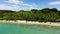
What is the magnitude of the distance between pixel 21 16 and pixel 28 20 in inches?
323

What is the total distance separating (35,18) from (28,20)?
2.90 meters

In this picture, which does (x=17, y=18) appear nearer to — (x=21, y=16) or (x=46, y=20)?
(x=21, y=16)

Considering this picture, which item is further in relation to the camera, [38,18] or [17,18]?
[17,18]

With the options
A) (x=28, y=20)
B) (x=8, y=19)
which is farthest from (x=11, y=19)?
(x=28, y=20)

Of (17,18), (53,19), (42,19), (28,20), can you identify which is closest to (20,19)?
(17,18)

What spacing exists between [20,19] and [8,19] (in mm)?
5314

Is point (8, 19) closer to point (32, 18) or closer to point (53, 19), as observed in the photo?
point (32, 18)

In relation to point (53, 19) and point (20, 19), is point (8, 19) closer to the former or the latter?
point (20, 19)

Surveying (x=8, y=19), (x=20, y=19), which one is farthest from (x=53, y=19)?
(x=8, y=19)

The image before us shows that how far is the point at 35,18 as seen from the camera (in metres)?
63.6

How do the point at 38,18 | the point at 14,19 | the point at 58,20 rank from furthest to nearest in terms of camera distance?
the point at 14,19 → the point at 38,18 → the point at 58,20

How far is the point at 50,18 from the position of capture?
58.6 m

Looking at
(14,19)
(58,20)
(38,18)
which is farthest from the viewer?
(14,19)

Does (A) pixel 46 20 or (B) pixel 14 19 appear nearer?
(A) pixel 46 20
